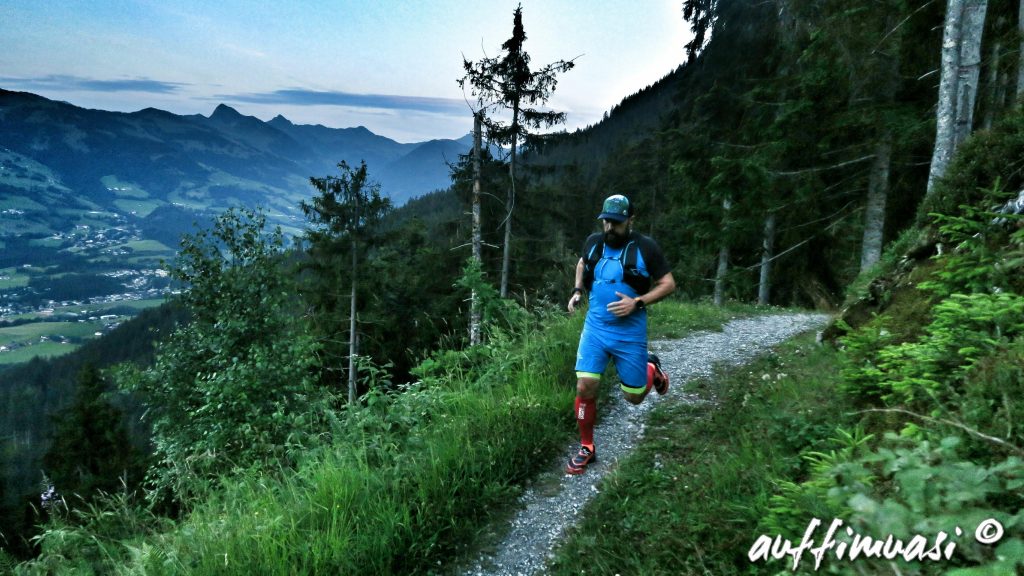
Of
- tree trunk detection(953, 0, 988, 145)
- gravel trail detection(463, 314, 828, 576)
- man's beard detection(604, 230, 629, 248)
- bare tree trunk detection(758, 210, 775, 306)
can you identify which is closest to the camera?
gravel trail detection(463, 314, 828, 576)

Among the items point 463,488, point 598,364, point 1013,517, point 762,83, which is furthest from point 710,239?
point 1013,517

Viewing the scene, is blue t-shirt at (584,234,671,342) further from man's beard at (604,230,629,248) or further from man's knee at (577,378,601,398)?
man's knee at (577,378,601,398)

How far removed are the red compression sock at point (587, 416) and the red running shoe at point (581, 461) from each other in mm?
57

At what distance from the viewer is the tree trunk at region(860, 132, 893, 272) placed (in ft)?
37.8

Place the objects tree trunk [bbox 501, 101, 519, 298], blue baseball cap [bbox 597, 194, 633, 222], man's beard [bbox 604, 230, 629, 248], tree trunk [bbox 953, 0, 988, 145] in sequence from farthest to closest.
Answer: tree trunk [bbox 501, 101, 519, 298]
tree trunk [bbox 953, 0, 988, 145]
man's beard [bbox 604, 230, 629, 248]
blue baseball cap [bbox 597, 194, 633, 222]

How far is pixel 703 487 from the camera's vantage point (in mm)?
3547

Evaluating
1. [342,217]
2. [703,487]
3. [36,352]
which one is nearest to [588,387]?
[703,487]

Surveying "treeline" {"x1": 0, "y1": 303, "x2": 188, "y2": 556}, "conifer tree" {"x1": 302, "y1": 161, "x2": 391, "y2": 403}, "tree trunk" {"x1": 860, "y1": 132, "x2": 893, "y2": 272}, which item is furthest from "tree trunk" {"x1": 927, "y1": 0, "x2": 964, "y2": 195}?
"treeline" {"x1": 0, "y1": 303, "x2": 188, "y2": 556}

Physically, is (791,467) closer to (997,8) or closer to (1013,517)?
(1013,517)

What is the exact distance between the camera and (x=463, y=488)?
3850 millimetres

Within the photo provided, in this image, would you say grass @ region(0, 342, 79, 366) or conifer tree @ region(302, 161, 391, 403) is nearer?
conifer tree @ region(302, 161, 391, 403)

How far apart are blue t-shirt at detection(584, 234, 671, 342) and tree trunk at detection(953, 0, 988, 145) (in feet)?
22.6

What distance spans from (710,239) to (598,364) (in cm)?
1445

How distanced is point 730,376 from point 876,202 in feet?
27.7
